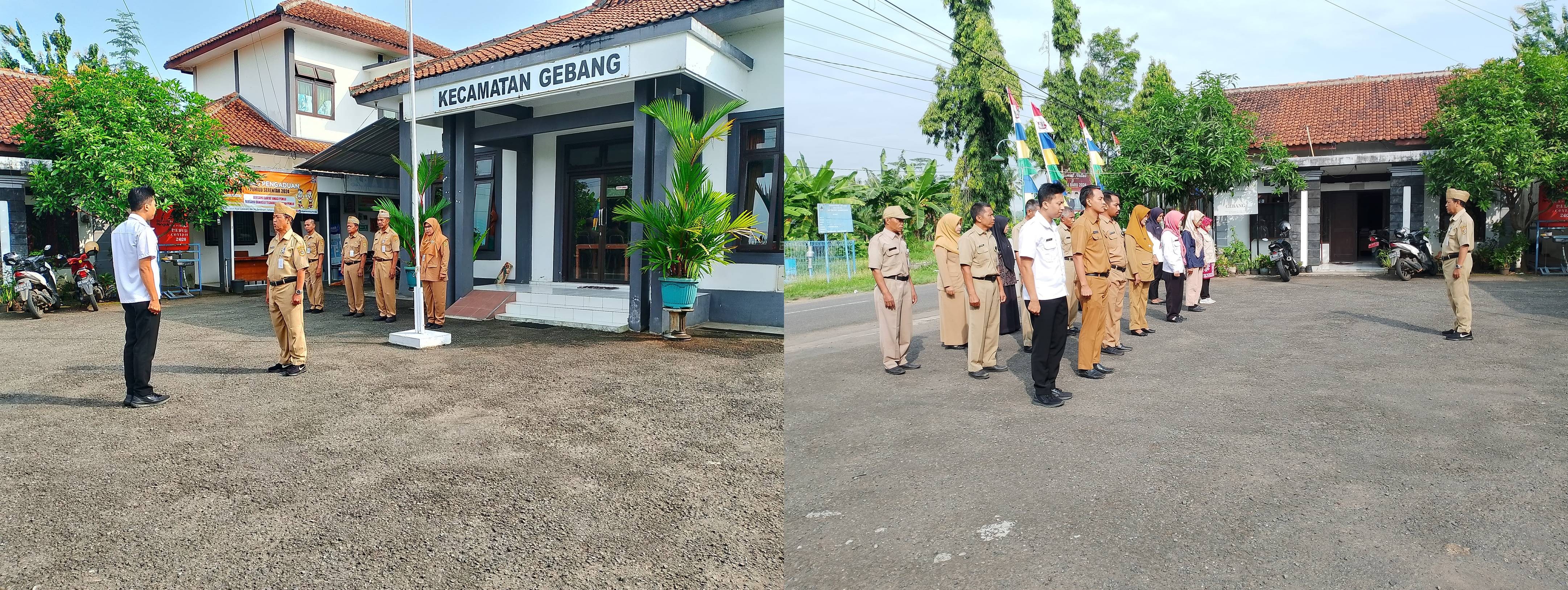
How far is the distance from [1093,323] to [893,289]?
143cm

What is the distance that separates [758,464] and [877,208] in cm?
1934

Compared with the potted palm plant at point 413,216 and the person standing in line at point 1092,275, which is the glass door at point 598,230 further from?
the person standing in line at point 1092,275

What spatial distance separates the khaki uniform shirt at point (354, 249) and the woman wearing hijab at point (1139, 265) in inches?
374

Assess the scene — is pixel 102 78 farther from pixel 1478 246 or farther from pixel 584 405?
pixel 1478 246

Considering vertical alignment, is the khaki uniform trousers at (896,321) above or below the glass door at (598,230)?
below

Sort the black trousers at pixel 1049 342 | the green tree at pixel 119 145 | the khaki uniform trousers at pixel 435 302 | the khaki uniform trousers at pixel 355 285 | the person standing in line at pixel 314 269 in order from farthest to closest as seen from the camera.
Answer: the green tree at pixel 119 145
the khaki uniform trousers at pixel 355 285
the person standing in line at pixel 314 269
the khaki uniform trousers at pixel 435 302
the black trousers at pixel 1049 342

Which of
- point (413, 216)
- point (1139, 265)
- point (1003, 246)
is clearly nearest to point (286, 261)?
point (413, 216)

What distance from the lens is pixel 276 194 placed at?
16797 mm

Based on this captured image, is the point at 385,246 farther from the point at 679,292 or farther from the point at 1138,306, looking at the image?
the point at 1138,306

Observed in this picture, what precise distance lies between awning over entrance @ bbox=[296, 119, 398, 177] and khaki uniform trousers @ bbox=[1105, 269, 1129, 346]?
1014 centimetres

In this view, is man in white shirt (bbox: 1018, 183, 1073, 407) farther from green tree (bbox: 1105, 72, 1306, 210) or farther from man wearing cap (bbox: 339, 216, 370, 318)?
green tree (bbox: 1105, 72, 1306, 210)

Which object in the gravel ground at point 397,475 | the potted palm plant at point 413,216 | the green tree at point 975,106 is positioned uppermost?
the green tree at point 975,106

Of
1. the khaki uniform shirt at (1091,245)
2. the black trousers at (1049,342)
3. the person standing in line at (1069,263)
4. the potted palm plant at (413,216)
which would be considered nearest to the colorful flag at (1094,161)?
the person standing in line at (1069,263)

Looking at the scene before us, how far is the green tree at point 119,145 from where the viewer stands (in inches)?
518
